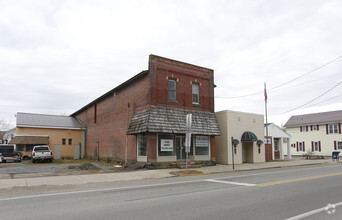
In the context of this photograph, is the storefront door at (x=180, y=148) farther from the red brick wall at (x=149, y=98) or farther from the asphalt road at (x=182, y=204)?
the asphalt road at (x=182, y=204)

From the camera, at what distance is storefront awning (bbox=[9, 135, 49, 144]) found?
33.2m

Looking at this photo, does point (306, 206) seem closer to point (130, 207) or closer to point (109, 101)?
point (130, 207)

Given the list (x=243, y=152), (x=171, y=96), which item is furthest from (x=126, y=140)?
(x=243, y=152)

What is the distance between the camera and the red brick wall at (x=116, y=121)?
72.2 ft

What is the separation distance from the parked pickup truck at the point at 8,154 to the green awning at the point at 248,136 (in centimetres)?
2478

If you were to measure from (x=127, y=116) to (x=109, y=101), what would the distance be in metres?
6.20

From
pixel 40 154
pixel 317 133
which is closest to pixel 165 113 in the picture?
pixel 40 154

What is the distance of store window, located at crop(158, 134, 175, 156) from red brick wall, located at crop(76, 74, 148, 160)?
2.91 m

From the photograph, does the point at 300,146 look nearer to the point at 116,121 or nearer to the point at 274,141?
the point at 274,141

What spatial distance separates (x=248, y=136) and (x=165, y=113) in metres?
8.91

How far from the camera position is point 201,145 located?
853 inches

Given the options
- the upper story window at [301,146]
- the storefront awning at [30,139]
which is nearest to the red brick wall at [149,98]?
the storefront awning at [30,139]

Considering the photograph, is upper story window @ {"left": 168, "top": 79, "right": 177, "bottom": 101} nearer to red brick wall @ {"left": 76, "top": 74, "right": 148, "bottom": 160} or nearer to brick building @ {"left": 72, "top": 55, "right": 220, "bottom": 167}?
brick building @ {"left": 72, "top": 55, "right": 220, "bottom": 167}

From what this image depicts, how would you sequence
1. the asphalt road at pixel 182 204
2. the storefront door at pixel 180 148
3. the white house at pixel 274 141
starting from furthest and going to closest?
the white house at pixel 274 141, the storefront door at pixel 180 148, the asphalt road at pixel 182 204
